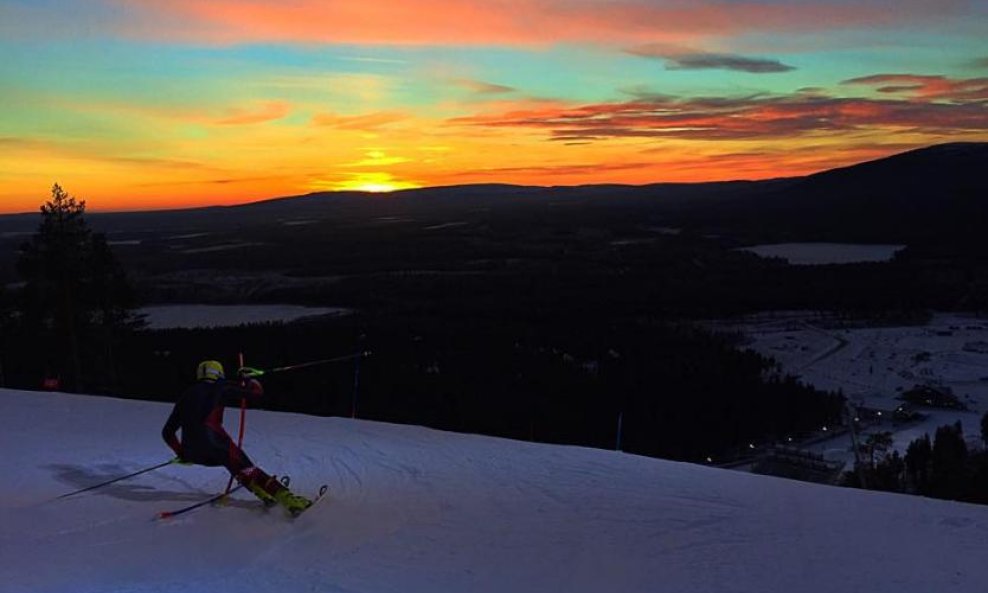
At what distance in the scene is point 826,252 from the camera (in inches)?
6334

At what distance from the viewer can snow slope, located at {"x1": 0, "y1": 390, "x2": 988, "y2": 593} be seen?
21.3 feet

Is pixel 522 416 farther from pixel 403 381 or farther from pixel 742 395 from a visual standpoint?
pixel 742 395

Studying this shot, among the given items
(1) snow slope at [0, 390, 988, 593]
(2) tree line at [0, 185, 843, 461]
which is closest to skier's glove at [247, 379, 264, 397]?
(1) snow slope at [0, 390, 988, 593]

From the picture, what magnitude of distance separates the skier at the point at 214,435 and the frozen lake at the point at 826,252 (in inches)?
5578

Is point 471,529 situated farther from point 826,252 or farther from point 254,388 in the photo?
point 826,252

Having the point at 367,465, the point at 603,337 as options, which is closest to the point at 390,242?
the point at 603,337

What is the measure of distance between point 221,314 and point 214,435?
89588 millimetres

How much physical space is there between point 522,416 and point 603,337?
116ft

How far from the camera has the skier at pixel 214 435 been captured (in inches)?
304

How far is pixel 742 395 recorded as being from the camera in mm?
48812

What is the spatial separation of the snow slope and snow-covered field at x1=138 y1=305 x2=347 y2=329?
72796 millimetres

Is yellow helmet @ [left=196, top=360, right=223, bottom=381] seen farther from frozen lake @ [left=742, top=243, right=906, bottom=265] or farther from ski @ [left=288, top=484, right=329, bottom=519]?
frozen lake @ [left=742, top=243, right=906, bottom=265]

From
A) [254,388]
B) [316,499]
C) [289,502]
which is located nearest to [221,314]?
[316,499]

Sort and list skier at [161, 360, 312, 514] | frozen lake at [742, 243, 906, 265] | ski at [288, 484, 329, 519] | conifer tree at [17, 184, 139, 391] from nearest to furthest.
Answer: skier at [161, 360, 312, 514]
ski at [288, 484, 329, 519]
conifer tree at [17, 184, 139, 391]
frozen lake at [742, 243, 906, 265]
